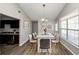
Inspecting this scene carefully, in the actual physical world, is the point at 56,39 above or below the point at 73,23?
below

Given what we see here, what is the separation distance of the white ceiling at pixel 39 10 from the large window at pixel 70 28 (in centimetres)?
35

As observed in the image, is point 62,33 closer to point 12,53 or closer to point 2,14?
point 12,53

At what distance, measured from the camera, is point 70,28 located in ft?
10.2

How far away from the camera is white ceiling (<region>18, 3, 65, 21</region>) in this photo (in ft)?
9.48

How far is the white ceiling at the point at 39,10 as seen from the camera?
2.89m

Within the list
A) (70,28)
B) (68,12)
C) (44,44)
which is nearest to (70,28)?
(70,28)

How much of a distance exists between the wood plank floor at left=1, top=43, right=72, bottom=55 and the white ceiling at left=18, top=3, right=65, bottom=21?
81 centimetres

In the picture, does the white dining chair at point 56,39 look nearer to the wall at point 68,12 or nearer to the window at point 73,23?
the wall at point 68,12

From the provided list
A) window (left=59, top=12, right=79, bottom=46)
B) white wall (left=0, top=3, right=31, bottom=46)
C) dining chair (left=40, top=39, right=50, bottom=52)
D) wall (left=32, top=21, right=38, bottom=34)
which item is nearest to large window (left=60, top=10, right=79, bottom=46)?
window (left=59, top=12, right=79, bottom=46)

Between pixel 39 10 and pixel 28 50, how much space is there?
3.94 feet

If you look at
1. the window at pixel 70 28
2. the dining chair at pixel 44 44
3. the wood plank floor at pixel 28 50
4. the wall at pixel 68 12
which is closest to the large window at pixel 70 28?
the window at pixel 70 28

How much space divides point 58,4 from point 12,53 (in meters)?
1.87

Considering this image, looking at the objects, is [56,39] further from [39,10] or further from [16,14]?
[16,14]
